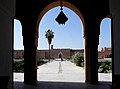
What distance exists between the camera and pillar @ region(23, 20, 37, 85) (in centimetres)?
1331

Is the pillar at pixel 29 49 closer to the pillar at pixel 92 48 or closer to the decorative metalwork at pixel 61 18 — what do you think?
the pillar at pixel 92 48

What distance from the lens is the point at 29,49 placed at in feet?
43.9

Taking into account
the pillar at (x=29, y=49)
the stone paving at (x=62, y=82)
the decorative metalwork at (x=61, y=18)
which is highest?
the decorative metalwork at (x=61, y=18)

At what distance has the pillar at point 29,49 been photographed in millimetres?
13312
